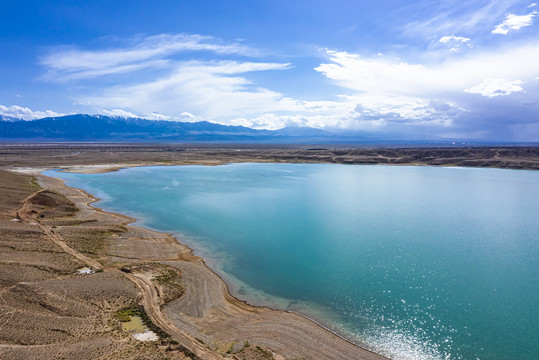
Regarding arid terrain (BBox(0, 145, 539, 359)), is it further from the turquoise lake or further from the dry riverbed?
the turquoise lake

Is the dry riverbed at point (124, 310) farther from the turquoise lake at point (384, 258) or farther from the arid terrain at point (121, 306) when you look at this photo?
the turquoise lake at point (384, 258)

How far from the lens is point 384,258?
3184 centimetres

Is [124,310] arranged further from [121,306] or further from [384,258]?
[384,258]

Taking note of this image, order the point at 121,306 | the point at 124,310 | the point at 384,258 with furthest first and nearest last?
the point at 384,258 → the point at 121,306 → the point at 124,310

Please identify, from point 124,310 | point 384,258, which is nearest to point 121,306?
point 124,310

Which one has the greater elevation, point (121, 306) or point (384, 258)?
point (121, 306)

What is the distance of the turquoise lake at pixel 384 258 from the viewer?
20.3 metres

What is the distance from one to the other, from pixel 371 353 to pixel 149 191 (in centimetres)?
6416

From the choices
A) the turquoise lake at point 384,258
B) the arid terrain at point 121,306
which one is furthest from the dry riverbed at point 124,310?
the turquoise lake at point 384,258

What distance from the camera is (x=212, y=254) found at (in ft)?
111

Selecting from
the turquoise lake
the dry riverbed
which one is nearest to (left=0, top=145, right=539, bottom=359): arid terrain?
the dry riverbed

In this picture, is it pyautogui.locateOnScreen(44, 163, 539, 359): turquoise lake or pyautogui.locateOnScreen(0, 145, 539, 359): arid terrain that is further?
pyautogui.locateOnScreen(44, 163, 539, 359): turquoise lake

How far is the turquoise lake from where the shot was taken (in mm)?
20328

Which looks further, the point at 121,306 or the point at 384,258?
the point at 384,258
